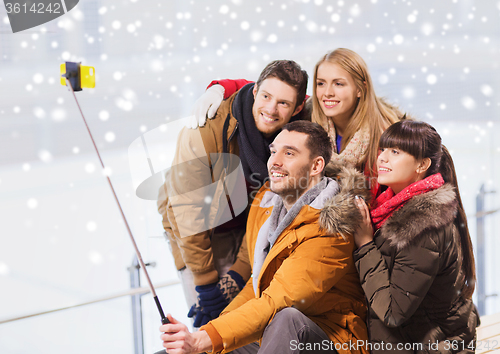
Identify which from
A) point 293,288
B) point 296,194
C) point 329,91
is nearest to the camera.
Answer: point 293,288

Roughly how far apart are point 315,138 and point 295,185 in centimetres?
18

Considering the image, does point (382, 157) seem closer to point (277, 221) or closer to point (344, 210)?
point (344, 210)

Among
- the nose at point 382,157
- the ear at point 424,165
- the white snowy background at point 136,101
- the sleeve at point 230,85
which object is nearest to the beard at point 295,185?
the nose at point 382,157

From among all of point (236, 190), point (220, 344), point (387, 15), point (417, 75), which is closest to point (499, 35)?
point (417, 75)

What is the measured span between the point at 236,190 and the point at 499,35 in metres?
2.16

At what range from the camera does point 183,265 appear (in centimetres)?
184

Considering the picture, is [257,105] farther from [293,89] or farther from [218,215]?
[218,215]

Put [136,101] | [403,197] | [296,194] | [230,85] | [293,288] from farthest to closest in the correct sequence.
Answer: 1. [136,101]
2. [230,85]
3. [296,194]
4. [403,197]
5. [293,288]

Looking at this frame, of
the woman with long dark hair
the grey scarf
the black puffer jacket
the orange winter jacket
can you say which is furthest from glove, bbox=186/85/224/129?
the black puffer jacket

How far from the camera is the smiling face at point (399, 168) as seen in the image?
1.37 metres

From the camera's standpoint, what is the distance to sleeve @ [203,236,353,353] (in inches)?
48.0

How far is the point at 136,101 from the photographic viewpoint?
10.6 feet

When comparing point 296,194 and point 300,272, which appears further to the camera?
point 296,194

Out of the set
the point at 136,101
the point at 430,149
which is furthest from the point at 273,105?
the point at 136,101
